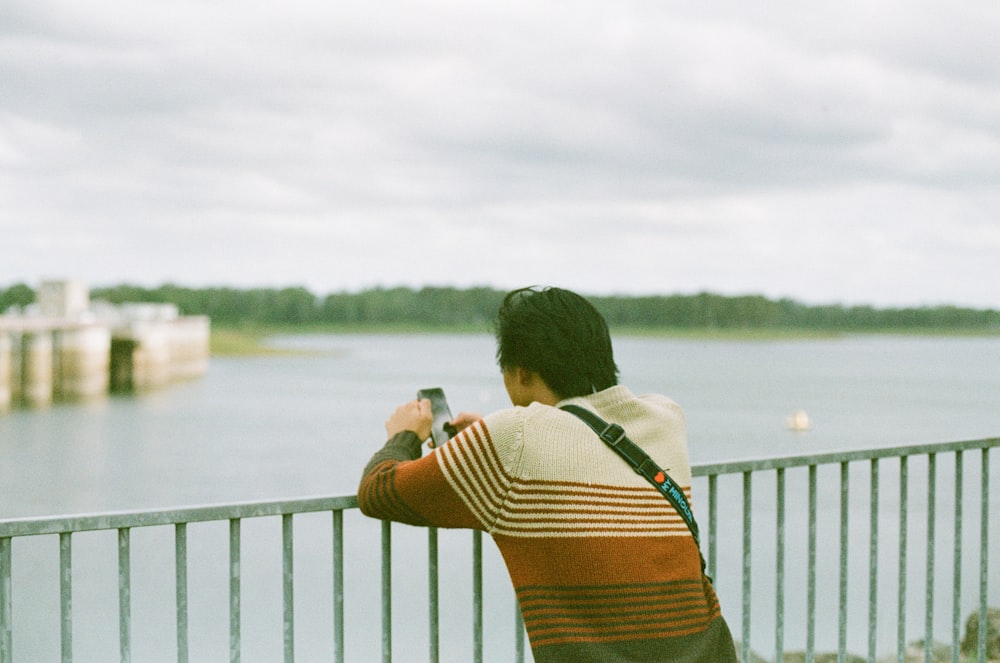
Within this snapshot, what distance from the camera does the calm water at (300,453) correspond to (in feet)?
54.3

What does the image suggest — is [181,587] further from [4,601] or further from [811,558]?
[811,558]

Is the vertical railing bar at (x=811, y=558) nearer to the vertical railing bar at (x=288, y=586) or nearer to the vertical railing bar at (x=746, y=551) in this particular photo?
the vertical railing bar at (x=746, y=551)

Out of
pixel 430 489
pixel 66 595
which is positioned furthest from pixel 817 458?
pixel 66 595

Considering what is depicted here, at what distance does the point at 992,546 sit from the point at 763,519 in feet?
33.5

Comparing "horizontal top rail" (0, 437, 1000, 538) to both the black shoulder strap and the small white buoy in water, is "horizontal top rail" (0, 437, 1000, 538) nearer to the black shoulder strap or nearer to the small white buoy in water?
the black shoulder strap

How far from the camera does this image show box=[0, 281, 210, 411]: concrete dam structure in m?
74.8

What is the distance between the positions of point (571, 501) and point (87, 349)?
283ft

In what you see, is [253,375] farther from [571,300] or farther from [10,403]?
[571,300]

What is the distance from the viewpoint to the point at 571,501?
6.58ft

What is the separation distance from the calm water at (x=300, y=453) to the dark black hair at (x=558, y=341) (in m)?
9.18

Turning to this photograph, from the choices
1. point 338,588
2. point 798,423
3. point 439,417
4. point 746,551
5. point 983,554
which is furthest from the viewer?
point 798,423

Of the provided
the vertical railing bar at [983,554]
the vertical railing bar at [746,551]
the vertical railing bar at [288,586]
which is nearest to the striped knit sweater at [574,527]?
the vertical railing bar at [288,586]

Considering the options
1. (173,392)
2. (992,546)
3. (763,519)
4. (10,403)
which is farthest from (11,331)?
→ (992,546)

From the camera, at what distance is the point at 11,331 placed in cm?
7350
